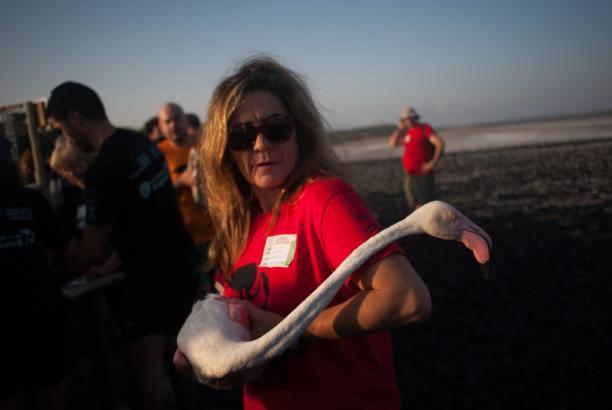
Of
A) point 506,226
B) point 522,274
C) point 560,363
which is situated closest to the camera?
point 560,363

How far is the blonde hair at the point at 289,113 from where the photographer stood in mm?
1631

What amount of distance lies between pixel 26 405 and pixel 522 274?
5.52 metres

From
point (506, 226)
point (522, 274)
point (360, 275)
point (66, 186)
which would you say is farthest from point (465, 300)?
point (66, 186)

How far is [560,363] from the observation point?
3.51 m

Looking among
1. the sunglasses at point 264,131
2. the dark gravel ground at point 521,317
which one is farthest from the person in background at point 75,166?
the sunglasses at point 264,131

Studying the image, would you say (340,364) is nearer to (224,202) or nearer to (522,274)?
(224,202)

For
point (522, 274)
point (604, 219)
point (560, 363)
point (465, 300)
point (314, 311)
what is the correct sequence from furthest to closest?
point (604, 219) < point (522, 274) < point (465, 300) < point (560, 363) < point (314, 311)

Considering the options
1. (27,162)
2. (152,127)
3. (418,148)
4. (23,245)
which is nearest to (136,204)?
(23,245)

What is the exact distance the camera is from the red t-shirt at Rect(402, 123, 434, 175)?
7.58 m

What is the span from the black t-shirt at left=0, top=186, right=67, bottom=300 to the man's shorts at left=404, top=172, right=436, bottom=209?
6.43 m

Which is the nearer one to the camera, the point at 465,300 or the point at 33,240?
the point at 33,240

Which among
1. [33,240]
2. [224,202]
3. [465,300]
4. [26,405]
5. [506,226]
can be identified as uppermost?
[224,202]

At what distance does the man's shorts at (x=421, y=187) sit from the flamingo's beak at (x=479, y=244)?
22.3ft

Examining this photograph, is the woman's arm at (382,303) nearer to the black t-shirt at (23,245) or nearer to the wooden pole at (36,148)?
the black t-shirt at (23,245)
